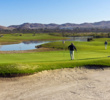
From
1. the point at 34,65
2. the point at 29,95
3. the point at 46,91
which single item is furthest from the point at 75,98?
the point at 34,65

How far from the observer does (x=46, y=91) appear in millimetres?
10719

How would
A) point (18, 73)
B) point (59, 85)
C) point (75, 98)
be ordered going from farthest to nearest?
1. point (18, 73)
2. point (59, 85)
3. point (75, 98)

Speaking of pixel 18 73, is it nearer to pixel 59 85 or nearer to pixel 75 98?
pixel 59 85

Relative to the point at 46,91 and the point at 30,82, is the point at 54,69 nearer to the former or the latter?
the point at 30,82

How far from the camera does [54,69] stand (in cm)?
1485

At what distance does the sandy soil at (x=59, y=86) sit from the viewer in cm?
→ 1001

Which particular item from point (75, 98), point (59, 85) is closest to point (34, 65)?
point (59, 85)

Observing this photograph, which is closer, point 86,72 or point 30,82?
point 30,82

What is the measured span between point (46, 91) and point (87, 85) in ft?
9.74

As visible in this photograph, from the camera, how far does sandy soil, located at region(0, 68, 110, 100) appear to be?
10008 mm

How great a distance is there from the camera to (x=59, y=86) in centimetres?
1151

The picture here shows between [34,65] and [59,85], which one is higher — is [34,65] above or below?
above

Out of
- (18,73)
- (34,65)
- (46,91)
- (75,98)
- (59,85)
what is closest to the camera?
(75,98)

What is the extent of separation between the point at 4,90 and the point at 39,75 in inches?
132
